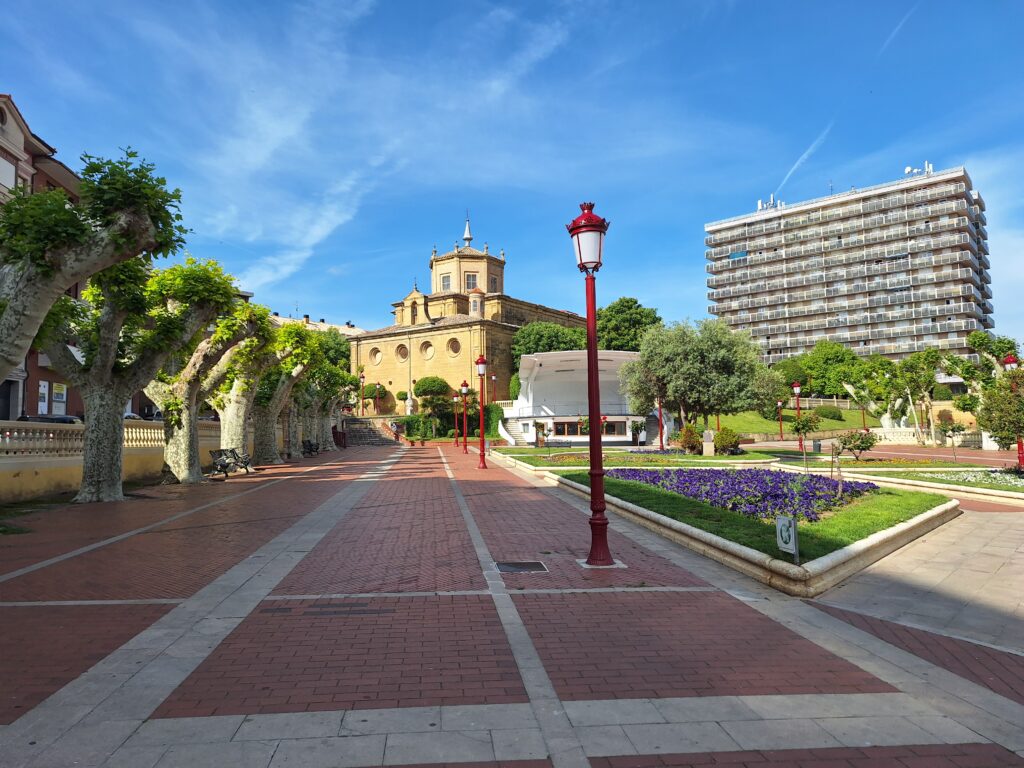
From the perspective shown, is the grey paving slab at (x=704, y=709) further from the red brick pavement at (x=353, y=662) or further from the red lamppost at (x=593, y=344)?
the red lamppost at (x=593, y=344)

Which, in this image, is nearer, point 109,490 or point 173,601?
point 173,601

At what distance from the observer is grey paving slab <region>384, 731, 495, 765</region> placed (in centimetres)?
318

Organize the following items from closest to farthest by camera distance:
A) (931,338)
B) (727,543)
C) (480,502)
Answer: (727,543) → (480,502) → (931,338)

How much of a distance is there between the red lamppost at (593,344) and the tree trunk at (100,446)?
467 inches

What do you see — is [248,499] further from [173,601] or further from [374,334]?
[374,334]

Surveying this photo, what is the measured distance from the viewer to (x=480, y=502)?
46.3 ft

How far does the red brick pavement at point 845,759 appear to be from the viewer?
10.4 ft

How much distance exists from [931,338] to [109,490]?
102 m

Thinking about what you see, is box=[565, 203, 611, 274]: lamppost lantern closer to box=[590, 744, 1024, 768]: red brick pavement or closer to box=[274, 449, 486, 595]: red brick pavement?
box=[274, 449, 486, 595]: red brick pavement

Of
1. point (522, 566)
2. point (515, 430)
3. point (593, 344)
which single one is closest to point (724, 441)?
point (593, 344)

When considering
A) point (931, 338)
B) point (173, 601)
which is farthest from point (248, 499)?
point (931, 338)

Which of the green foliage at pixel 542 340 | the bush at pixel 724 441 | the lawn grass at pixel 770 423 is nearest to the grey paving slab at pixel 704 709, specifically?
the bush at pixel 724 441

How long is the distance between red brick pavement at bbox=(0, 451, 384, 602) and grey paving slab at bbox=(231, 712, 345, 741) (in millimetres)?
3287

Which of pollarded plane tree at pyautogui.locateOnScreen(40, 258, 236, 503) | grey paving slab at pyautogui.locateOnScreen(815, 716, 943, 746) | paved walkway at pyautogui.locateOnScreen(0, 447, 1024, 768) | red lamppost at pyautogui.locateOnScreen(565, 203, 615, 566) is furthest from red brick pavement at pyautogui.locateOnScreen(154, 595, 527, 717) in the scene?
pollarded plane tree at pyautogui.locateOnScreen(40, 258, 236, 503)
